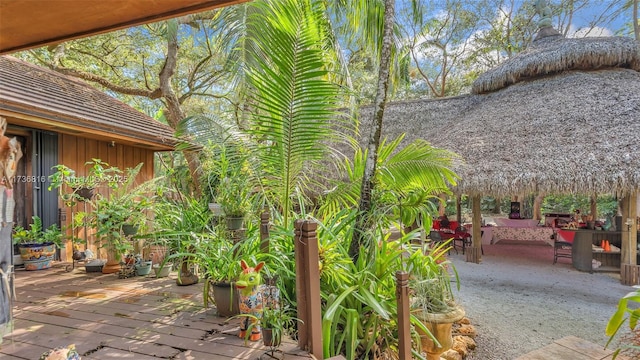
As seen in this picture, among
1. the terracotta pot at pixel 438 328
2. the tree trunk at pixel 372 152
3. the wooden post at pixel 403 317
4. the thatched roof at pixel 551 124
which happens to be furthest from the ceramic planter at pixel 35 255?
the thatched roof at pixel 551 124

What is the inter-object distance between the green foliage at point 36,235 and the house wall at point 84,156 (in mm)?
189

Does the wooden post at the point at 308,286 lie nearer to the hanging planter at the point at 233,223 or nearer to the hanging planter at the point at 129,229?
the hanging planter at the point at 233,223

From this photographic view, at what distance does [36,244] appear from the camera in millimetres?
3842

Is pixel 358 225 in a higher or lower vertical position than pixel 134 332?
higher

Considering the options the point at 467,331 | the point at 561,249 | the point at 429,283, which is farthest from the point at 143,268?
the point at 561,249

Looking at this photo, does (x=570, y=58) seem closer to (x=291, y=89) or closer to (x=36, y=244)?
(x=291, y=89)

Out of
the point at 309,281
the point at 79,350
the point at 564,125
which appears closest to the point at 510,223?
the point at 564,125

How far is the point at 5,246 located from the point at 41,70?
590 centimetres

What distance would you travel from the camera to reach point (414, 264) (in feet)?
9.33

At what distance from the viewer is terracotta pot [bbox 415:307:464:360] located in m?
3.12

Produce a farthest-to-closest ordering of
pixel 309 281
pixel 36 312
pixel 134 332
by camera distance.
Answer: pixel 36 312
pixel 134 332
pixel 309 281

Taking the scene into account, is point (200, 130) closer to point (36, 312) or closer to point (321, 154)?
point (321, 154)

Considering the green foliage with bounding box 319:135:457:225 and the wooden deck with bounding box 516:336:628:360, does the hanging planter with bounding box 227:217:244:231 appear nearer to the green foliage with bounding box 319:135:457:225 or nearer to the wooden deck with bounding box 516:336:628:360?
the green foliage with bounding box 319:135:457:225

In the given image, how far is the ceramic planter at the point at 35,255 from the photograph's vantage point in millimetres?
3795
